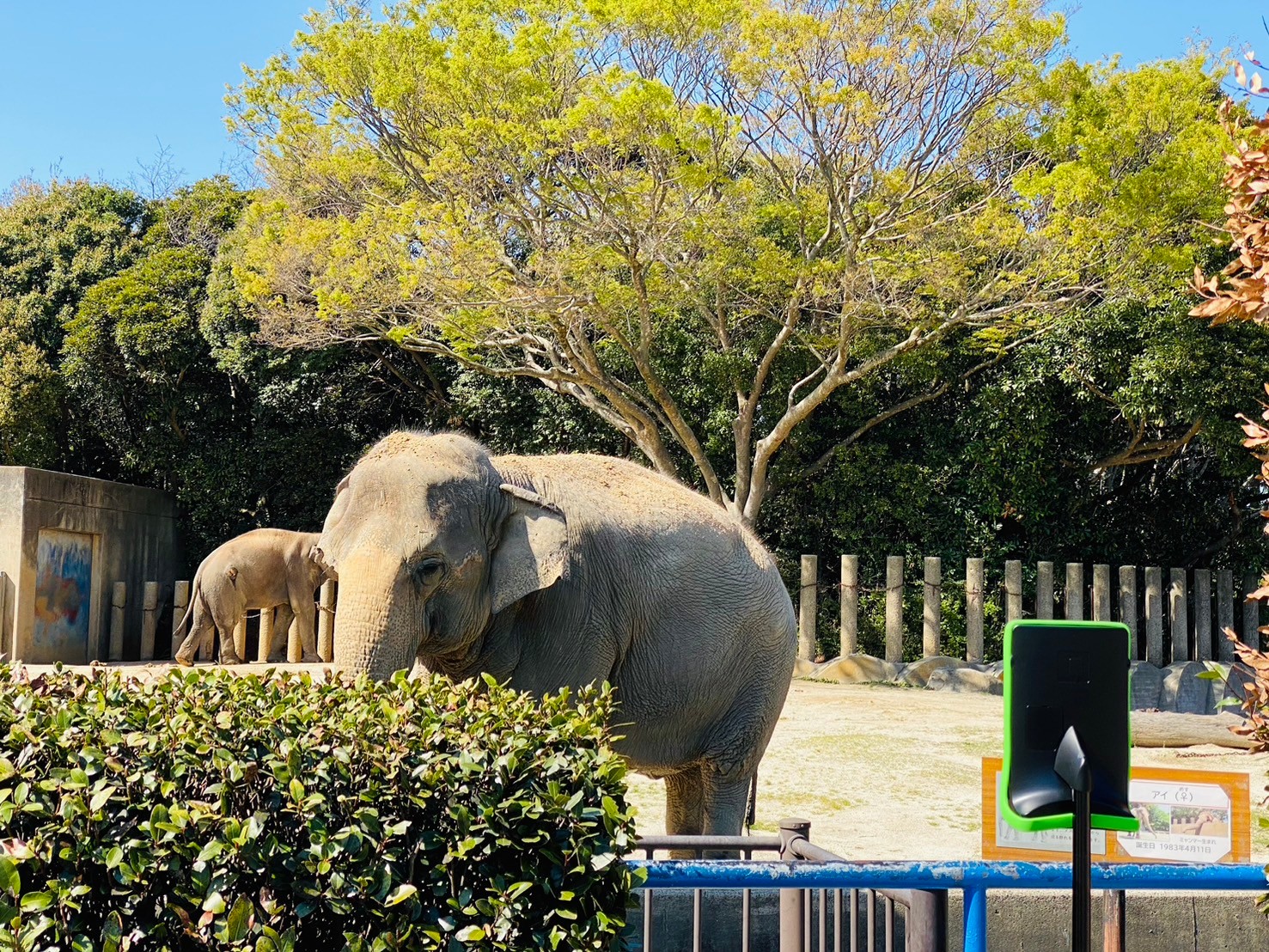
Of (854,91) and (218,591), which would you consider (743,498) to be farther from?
(218,591)

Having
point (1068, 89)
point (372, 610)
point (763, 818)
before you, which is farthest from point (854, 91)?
point (372, 610)

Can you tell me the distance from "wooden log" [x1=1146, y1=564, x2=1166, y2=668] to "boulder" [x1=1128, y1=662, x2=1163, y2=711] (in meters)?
0.88

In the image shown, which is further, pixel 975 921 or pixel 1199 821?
pixel 1199 821

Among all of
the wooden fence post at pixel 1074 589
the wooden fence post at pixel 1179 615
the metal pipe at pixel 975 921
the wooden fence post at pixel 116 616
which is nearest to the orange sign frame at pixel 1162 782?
the metal pipe at pixel 975 921

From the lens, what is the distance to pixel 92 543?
21.1 metres

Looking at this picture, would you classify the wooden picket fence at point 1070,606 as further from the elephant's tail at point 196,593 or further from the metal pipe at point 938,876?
the metal pipe at point 938,876

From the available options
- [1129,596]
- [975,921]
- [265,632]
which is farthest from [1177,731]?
[265,632]

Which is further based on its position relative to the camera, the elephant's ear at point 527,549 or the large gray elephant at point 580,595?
the elephant's ear at point 527,549

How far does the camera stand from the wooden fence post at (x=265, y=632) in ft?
65.8

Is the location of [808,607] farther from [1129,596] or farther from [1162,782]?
[1162,782]

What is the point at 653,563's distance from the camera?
6.09 meters

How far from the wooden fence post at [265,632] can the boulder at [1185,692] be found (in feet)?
42.8

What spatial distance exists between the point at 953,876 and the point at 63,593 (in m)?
20.1

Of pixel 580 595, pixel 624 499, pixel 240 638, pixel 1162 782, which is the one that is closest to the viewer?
pixel 1162 782
